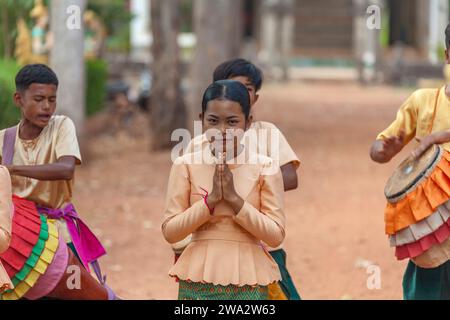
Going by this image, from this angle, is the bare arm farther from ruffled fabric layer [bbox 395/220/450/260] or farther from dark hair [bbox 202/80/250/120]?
ruffled fabric layer [bbox 395/220/450/260]

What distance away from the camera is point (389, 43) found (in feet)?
123

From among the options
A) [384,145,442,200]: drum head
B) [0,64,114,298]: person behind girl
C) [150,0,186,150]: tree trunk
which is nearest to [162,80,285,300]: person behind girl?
[384,145,442,200]: drum head

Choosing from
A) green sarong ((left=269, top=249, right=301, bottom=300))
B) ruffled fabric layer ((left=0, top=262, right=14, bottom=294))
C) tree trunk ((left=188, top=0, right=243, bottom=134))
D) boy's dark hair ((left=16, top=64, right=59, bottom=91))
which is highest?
tree trunk ((left=188, top=0, right=243, bottom=134))

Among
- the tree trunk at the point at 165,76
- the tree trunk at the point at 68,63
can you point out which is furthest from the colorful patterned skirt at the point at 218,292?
the tree trunk at the point at 165,76

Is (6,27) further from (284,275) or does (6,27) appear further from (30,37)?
(284,275)

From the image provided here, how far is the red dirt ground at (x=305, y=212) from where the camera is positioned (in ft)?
26.8

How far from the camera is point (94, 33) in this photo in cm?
2211

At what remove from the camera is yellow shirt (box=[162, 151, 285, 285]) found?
4.48m

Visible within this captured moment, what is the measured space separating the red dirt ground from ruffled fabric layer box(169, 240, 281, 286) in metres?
3.07

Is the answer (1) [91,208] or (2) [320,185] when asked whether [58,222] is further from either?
(2) [320,185]

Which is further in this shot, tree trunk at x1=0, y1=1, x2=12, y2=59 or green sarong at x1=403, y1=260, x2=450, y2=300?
tree trunk at x1=0, y1=1, x2=12, y2=59

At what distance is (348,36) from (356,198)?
21.9m

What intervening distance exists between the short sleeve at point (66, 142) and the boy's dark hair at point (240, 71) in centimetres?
82

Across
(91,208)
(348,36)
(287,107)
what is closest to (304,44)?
(348,36)
